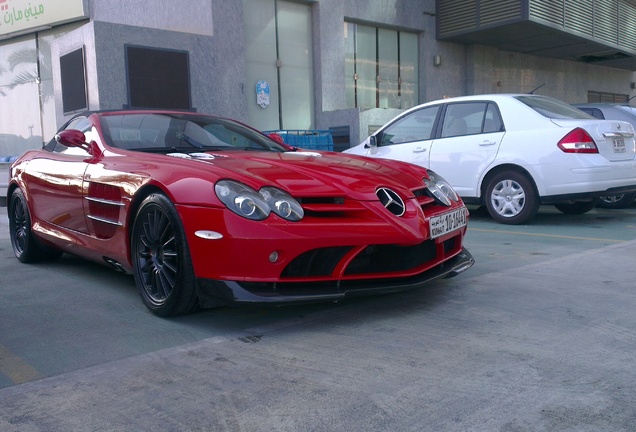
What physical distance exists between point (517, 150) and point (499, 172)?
36 centimetres

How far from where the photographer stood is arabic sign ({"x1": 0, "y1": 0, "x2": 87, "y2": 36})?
14773 mm

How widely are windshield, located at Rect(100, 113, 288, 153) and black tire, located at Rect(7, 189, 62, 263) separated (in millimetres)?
1299

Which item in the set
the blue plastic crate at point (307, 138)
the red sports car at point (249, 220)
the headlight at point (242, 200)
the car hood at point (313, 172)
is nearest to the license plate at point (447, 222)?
the red sports car at point (249, 220)

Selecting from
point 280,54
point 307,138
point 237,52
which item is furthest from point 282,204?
point 280,54

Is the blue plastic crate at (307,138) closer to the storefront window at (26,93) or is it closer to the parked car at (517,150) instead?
the parked car at (517,150)

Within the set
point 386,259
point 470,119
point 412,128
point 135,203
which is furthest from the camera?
point 412,128

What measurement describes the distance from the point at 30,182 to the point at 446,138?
15.2ft

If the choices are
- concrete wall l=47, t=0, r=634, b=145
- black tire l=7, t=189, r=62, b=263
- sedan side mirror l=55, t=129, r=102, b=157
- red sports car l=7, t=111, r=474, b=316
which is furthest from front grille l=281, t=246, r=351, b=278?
concrete wall l=47, t=0, r=634, b=145

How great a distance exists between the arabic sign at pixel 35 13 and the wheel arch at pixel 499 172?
423 inches

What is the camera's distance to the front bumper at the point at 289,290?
3291mm

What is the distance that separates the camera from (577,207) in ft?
27.2

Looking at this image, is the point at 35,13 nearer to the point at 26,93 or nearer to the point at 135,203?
the point at 26,93

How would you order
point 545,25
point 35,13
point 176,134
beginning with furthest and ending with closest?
point 545,25
point 35,13
point 176,134

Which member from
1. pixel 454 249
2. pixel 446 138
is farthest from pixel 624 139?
pixel 454 249
